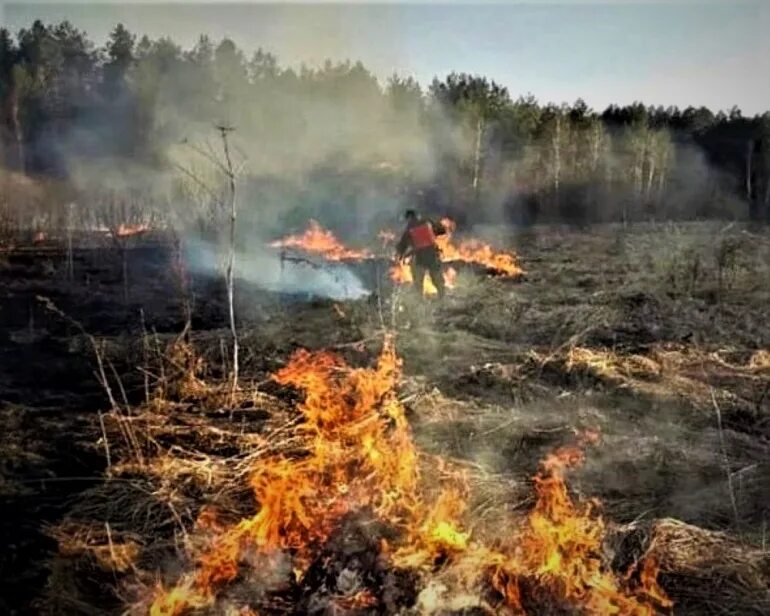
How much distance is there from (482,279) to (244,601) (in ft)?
13.9

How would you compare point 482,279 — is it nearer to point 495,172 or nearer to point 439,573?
point 495,172

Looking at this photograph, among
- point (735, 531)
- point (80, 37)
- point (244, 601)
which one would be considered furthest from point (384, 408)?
point (80, 37)

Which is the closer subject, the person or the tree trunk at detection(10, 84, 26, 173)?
the tree trunk at detection(10, 84, 26, 173)

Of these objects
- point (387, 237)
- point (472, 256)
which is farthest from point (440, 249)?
point (387, 237)

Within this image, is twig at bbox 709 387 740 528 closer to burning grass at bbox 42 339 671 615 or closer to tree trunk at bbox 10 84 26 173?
burning grass at bbox 42 339 671 615

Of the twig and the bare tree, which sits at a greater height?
the bare tree

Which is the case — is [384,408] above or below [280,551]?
above

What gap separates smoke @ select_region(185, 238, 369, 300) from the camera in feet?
20.7

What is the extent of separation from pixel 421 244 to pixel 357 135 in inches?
42.4

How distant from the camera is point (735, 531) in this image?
3.62 metres

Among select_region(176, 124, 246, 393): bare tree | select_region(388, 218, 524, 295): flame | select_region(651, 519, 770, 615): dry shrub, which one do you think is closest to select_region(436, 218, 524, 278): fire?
select_region(388, 218, 524, 295): flame

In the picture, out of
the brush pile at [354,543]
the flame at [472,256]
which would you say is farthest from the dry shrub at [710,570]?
the flame at [472,256]

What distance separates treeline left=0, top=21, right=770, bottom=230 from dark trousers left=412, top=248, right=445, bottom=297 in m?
0.54

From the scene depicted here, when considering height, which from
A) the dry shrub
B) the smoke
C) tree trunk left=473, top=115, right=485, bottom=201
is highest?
A: tree trunk left=473, top=115, right=485, bottom=201
